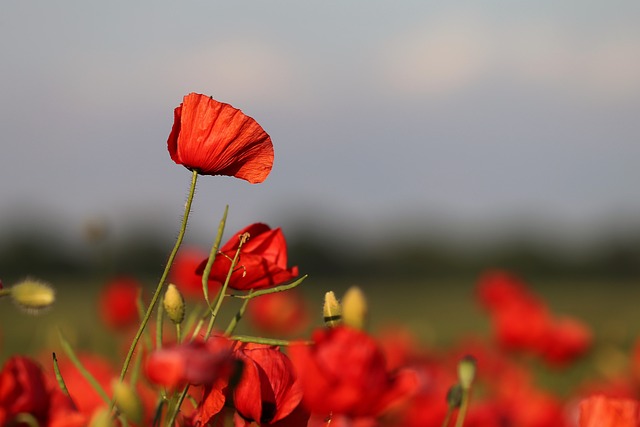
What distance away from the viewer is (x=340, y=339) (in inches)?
28.0

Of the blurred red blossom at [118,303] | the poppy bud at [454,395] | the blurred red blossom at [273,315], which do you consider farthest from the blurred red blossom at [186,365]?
the blurred red blossom at [118,303]

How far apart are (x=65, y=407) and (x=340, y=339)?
0.21 meters

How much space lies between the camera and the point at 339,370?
0.71 meters

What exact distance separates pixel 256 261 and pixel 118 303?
2520mm

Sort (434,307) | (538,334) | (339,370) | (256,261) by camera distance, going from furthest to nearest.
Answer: (434,307), (538,334), (256,261), (339,370)

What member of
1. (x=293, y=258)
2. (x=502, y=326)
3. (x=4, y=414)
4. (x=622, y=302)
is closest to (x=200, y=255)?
(x=502, y=326)

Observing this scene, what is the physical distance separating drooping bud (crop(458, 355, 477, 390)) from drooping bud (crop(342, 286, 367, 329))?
0.11 m

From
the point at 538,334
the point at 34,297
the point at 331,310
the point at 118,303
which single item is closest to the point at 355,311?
the point at 331,310

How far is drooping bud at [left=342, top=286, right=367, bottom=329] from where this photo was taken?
35.0 inches

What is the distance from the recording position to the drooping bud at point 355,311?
89 centimetres

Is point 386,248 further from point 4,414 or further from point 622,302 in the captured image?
point 4,414

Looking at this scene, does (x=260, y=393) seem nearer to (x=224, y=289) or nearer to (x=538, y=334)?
(x=224, y=289)

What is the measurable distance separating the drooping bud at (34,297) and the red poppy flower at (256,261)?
132mm

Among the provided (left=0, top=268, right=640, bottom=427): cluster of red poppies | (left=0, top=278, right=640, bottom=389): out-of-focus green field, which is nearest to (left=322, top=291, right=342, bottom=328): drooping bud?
(left=0, top=268, right=640, bottom=427): cluster of red poppies
